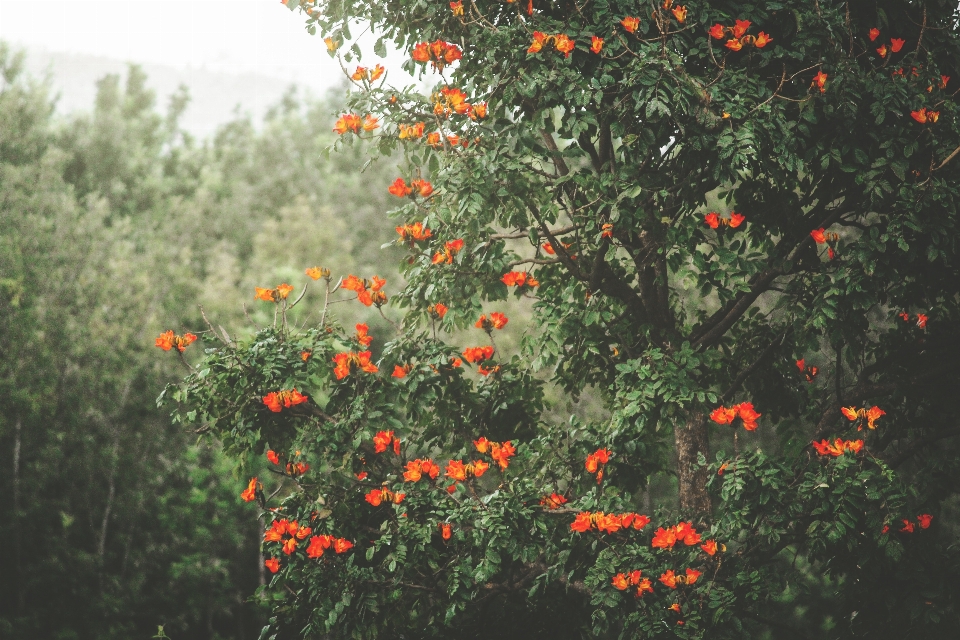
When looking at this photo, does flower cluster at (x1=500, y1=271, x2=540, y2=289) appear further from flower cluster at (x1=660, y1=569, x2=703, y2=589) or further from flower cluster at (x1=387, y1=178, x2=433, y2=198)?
flower cluster at (x1=660, y1=569, x2=703, y2=589)

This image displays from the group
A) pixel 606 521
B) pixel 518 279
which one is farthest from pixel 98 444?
pixel 606 521

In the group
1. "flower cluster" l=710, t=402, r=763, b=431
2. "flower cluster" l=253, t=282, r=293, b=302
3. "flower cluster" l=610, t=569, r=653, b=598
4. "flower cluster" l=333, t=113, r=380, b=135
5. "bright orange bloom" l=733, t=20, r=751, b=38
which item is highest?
"flower cluster" l=333, t=113, r=380, b=135

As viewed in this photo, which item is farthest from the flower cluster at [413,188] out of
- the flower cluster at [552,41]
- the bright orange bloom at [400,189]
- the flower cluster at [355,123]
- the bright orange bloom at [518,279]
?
the flower cluster at [552,41]

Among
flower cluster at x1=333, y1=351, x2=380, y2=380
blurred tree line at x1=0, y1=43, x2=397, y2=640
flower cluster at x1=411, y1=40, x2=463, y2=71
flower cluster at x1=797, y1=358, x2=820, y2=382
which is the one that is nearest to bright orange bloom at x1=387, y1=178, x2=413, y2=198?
flower cluster at x1=411, y1=40, x2=463, y2=71

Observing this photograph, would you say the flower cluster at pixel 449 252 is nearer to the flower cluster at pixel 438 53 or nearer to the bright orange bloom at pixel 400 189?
the bright orange bloom at pixel 400 189

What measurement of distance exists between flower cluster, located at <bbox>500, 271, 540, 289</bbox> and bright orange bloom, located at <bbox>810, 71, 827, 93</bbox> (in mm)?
1917

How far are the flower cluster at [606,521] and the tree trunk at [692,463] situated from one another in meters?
0.91

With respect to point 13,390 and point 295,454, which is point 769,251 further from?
point 13,390

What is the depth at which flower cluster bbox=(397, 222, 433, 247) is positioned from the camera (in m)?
4.64

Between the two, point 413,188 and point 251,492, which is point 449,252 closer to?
point 413,188

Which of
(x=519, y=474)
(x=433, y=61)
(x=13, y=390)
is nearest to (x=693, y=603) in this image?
(x=519, y=474)

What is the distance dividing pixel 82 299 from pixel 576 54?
13.8 m

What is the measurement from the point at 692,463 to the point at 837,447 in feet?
3.63

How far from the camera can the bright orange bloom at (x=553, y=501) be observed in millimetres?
4417
